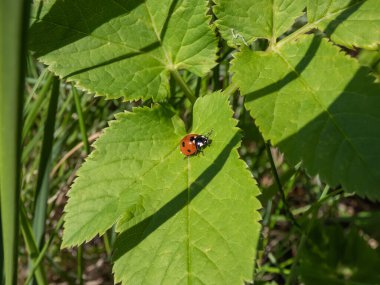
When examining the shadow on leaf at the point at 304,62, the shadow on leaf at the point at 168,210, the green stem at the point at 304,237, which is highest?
the shadow on leaf at the point at 304,62

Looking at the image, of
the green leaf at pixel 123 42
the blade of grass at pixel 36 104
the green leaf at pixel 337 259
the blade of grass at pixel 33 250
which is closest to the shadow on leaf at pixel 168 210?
the green leaf at pixel 123 42

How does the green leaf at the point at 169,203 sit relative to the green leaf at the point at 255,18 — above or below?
below

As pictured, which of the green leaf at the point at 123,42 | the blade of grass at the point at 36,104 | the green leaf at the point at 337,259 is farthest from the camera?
the green leaf at the point at 337,259

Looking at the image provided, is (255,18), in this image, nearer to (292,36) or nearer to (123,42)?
(292,36)

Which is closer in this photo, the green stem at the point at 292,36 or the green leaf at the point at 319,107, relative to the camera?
the green leaf at the point at 319,107

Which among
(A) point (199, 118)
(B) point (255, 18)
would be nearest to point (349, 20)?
(B) point (255, 18)

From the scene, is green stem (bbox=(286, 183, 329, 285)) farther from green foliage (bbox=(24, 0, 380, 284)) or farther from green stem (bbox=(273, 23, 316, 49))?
green stem (bbox=(273, 23, 316, 49))

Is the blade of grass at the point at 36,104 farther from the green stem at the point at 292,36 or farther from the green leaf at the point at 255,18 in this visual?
the green stem at the point at 292,36
